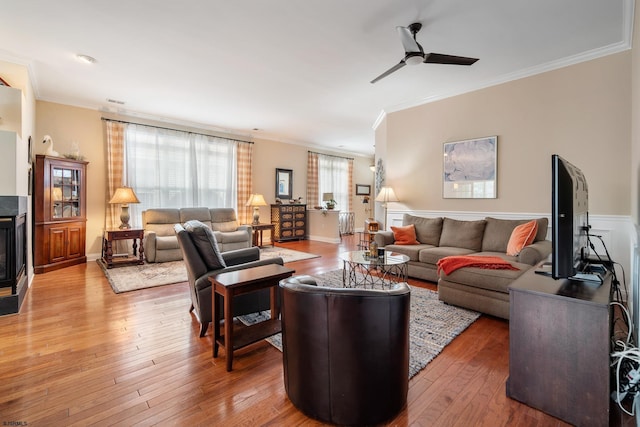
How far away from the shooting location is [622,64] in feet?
10.8

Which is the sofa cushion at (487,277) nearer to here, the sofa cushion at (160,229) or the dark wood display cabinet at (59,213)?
the sofa cushion at (160,229)

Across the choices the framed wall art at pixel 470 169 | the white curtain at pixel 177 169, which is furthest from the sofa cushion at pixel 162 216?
the framed wall art at pixel 470 169

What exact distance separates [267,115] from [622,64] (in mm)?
5049

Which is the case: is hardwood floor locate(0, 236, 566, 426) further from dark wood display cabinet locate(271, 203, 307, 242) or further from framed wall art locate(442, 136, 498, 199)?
dark wood display cabinet locate(271, 203, 307, 242)

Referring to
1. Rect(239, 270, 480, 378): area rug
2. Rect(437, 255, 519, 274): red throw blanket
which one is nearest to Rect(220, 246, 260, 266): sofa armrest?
Rect(239, 270, 480, 378): area rug

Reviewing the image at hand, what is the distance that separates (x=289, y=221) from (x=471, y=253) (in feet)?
16.2

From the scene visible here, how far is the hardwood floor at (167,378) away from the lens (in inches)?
60.2

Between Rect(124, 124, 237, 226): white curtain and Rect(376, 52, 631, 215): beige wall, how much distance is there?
13.0ft

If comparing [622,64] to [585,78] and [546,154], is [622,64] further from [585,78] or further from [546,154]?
[546,154]

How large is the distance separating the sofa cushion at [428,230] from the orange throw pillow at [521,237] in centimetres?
97

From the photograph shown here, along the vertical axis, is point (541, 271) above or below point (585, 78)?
below

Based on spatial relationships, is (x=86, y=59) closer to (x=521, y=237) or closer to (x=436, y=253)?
(x=436, y=253)

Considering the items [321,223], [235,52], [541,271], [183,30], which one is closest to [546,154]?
[541,271]

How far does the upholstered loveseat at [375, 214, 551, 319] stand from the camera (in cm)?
278
